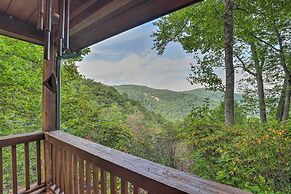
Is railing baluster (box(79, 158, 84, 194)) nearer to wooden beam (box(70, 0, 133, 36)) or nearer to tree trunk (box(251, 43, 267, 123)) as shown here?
wooden beam (box(70, 0, 133, 36))

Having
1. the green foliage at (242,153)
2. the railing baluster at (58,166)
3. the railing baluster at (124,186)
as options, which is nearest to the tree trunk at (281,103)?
the green foliage at (242,153)

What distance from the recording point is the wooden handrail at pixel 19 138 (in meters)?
2.25

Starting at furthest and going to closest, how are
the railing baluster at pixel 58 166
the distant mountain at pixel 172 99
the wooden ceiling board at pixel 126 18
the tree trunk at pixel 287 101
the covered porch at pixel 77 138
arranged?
the distant mountain at pixel 172 99 < the tree trunk at pixel 287 101 < the railing baluster at pixel 58 166 < the wooden ceiling board at pixel 126 18 < the covered porch at pixel 77 138

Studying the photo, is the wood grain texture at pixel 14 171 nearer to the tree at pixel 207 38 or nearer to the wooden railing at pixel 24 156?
the wooden railing at pixel 24 156

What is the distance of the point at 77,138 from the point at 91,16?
4.21ft

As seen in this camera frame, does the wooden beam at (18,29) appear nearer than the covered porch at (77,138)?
No

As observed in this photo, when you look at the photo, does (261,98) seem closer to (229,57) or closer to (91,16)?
(229,57)

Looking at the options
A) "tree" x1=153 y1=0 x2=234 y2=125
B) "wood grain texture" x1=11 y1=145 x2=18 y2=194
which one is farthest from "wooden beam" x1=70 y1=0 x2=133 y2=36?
"tree" x1=153 y1=0 x2=234 y2=125

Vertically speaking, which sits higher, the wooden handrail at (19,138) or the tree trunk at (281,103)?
the tree trunk at (281,103)

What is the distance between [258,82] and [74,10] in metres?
3.10

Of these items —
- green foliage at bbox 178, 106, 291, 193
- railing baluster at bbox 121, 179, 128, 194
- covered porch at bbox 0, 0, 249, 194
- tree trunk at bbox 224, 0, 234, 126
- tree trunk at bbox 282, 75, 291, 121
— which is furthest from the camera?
tree trunk at bbox 224, 0, 234, 126

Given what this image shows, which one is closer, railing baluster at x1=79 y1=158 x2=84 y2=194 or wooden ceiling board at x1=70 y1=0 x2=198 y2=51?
wooden ceiling board at x1=70 y1=0 x2=198 y2=51

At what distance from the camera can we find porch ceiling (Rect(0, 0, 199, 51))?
61.1 inches

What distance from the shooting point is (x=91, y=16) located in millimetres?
2096
